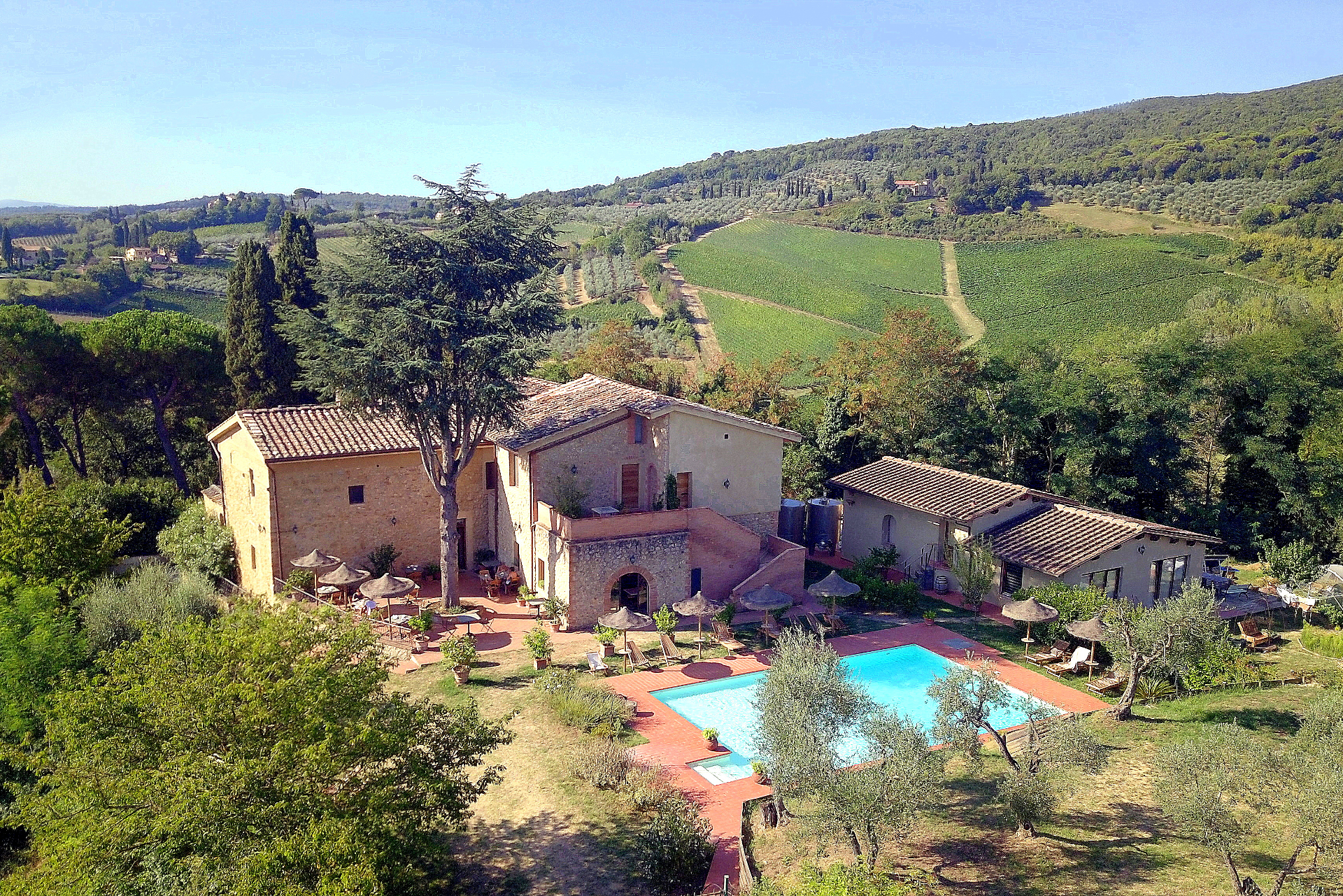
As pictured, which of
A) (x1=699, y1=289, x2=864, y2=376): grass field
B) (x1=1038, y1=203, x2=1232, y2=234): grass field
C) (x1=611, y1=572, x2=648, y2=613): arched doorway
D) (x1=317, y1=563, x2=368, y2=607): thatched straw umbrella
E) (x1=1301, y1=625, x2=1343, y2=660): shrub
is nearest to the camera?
(x1=1301, y1=625, x2=1343, y2=660): shrub

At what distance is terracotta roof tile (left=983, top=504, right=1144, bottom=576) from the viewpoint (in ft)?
89.0

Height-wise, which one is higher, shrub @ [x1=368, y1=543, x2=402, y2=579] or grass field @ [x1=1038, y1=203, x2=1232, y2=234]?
grass field @ [x1=1038, y1=203, x2=1232, y2=234]

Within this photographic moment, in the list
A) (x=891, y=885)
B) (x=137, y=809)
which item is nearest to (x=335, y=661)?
(x=137, y=809)

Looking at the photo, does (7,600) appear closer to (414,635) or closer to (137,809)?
(414,635)

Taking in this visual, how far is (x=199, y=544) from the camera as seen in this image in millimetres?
30375

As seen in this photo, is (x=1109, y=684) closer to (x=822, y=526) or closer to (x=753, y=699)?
(x=753, y=699)

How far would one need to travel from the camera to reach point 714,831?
53.0 feet

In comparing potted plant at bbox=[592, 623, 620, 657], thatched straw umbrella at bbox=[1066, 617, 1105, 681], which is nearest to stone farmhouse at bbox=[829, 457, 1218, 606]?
thatched straw umbrella at bbox=[1066, 617, 1105, 681]

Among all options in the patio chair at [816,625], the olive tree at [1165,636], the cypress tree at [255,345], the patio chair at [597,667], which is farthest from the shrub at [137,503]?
the olive tree at [1165,636]

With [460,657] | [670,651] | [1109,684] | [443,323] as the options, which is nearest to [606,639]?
[670,651]

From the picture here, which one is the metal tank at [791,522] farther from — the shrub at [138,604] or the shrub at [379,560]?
the shrub at [138,604]

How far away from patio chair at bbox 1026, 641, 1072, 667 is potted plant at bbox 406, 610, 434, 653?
54.8ft

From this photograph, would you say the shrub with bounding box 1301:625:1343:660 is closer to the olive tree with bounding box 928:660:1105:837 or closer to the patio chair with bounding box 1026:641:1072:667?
the patio chair with bounding box 1026:641:1072:667

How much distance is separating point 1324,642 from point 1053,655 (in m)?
7.95
